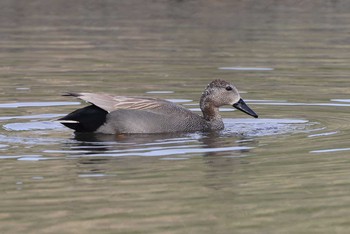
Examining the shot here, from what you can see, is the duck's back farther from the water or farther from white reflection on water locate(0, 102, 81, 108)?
white reflection on water locate(0, 102, 81, 108)

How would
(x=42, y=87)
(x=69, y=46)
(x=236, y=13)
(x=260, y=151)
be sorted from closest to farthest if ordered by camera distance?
(x=260, y=151) → (x=42, y=87) → (x=69, y=46) → (x=236, y=13)

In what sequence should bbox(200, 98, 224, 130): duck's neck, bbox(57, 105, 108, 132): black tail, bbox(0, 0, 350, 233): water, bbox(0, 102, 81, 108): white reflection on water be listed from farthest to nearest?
bbox(0, 102, 81, 108): white reflection on water → bbox(200, 98, 224, 130): duck's neck → bbox(57, 105, 108, 132): black tail → bbox(0, 0, 350, 233): water

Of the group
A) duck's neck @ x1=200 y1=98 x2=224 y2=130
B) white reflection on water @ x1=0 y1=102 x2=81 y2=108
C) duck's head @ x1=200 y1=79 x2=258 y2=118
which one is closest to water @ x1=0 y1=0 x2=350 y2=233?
white reflection on water @ x1=0 y1=102 x2=81 y2=108

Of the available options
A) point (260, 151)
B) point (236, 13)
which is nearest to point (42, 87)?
point (260, 151)

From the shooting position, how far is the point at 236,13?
26.7 m

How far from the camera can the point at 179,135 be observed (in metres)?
12.7

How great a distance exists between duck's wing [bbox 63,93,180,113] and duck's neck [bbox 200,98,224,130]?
2.10 ft

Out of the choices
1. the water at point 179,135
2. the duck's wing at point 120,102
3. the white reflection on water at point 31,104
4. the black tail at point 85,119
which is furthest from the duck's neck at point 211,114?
the white reflection on water at point 31,104

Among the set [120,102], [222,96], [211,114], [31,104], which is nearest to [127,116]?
[120,102]

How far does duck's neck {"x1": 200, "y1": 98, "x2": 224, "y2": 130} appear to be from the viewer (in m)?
13.3

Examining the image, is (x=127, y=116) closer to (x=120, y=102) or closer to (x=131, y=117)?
(x=131, y=117)

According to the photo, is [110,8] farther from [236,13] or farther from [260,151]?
[260,151]

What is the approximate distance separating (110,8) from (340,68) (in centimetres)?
1022

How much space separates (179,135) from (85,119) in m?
1.07
